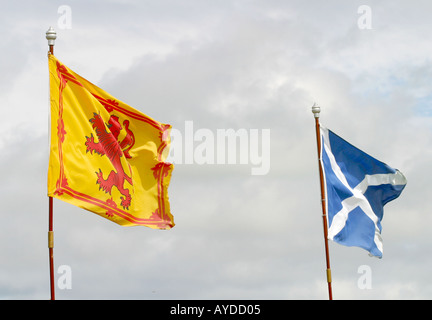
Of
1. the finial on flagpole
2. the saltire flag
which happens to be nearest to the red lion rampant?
the finial on flagpole

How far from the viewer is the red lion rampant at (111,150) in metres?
37.8

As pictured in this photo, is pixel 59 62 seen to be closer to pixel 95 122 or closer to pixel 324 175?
pixel 95 122

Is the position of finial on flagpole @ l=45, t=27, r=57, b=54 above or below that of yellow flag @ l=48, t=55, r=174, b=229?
above

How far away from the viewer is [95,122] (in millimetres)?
38312

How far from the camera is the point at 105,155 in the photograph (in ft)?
126

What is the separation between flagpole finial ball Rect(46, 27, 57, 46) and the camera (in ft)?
120

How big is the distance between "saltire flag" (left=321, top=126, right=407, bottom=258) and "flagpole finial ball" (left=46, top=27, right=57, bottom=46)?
15231mm

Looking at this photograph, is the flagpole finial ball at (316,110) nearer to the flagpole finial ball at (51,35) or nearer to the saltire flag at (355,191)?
the saltire flag at (355,191)

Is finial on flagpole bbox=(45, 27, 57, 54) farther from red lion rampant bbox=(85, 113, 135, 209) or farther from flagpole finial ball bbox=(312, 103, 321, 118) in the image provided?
flagpole finial ball bbox=(312, 103, 321, 118)

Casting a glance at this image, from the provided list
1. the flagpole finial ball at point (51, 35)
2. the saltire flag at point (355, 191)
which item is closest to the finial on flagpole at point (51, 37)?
the flagpole finial ball at point (51, 35)

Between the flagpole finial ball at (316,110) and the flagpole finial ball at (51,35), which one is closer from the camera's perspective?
the flagpole finial ball at (51,35)

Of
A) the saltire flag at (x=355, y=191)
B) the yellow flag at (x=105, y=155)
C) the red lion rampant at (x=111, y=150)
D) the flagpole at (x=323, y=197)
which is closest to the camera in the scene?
the yellow flag at (x=105, y=155)
